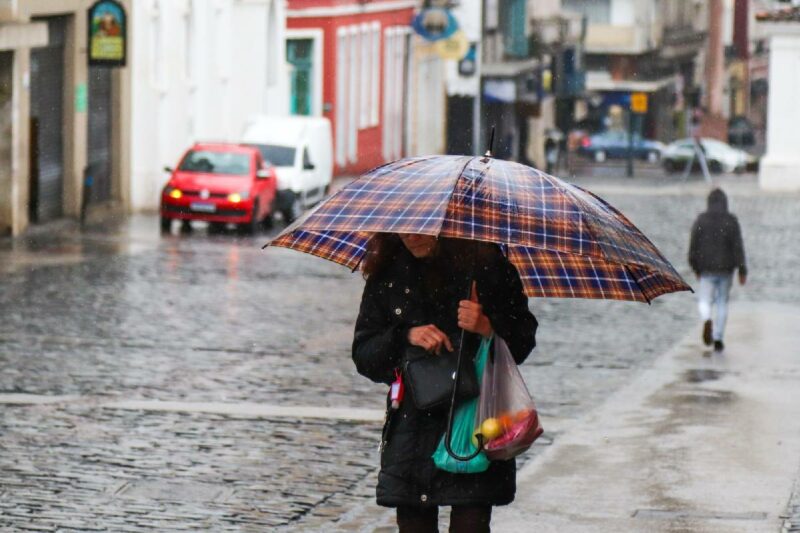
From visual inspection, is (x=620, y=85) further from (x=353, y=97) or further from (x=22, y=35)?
(x=22, y=35)

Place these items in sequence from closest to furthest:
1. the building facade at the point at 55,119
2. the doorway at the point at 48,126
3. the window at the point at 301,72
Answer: the building facade at the point at 55,119, the doorway at the point at 48,126, the window at the point at 301,72

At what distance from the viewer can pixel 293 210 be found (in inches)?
1410

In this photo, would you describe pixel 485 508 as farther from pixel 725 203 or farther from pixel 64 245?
pixel 64 245

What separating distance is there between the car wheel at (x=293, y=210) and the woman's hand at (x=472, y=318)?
28.9 meters

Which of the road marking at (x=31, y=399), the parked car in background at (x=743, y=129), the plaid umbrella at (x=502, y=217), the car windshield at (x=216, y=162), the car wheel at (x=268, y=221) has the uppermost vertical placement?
the plaid umbrella at (x=502, y=217)

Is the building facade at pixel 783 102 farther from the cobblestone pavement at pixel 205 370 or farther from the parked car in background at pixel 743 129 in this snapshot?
the parked car in background at pixel 743 129

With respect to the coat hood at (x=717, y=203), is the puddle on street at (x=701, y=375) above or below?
below

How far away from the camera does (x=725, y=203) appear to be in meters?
18.2

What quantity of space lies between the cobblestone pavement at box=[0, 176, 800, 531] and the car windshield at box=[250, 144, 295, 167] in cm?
638

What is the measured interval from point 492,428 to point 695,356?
1125 cm

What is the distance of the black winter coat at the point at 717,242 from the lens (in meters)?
18.0

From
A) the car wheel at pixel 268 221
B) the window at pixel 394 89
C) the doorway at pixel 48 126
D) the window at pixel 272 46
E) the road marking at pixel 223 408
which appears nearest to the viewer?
the road marking at pixel 223 408

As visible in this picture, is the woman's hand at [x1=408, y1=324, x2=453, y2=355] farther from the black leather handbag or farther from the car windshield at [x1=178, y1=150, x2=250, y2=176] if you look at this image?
the car windshield at [x1=178, y1=150, x2=250, y2=176]

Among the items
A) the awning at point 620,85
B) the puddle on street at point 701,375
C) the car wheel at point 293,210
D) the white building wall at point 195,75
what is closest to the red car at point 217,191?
the car wheel at point 293,210
